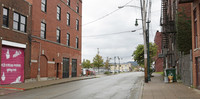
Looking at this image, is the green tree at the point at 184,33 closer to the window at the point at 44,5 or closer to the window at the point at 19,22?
A: the window at the point at 44,5

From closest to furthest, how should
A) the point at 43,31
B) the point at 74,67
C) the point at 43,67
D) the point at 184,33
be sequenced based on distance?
the point at 184,33 → the point at 43,67 → the point at 43,31 → the point at 74,67

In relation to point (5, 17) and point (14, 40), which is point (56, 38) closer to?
point (14, 40)

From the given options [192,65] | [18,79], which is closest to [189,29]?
[192,65]

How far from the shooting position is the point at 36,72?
22578 millimetres

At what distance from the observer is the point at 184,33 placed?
76.9ft

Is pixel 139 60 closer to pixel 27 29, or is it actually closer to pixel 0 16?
pixel 27 29

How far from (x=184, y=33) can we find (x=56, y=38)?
655 inches

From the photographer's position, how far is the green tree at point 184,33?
76.4ft

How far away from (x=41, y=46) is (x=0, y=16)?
735cm

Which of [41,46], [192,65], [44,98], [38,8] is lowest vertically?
[44,98]

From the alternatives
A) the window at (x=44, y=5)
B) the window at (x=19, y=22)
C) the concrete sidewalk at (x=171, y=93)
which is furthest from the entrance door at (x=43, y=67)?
the concrete sidewalk at (x=171, y=93)

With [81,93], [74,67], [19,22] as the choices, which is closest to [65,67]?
[74,67]

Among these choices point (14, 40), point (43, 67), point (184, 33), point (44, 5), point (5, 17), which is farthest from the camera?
point (44, 5)

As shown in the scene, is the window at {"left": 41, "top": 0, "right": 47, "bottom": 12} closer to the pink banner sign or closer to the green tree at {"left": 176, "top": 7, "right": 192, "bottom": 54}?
the pink banner sign
